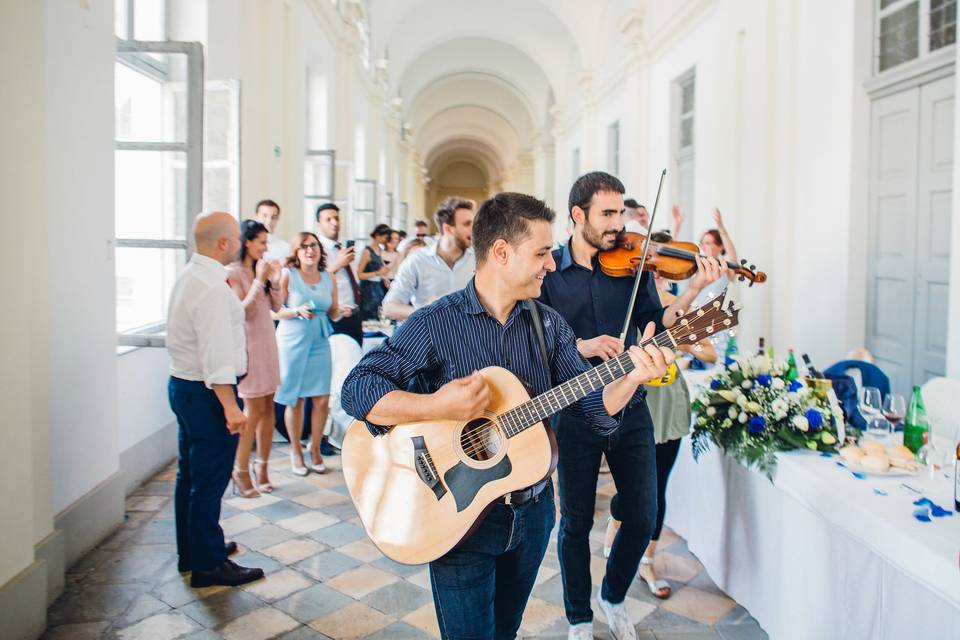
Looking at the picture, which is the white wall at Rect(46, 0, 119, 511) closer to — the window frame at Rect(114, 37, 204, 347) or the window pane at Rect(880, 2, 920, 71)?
the window frame at Rect(114, 37, 204, 347)

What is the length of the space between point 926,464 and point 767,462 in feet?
1.92

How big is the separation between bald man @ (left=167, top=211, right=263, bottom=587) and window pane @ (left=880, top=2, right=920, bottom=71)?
5.40 metres

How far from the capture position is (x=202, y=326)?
351 centimetres

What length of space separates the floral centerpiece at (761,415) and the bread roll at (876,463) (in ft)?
0.76

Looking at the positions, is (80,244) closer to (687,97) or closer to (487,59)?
(687,97)

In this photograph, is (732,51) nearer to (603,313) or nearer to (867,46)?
(867,46)

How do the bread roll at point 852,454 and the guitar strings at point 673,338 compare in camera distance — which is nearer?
the guitar strings at point 673,338

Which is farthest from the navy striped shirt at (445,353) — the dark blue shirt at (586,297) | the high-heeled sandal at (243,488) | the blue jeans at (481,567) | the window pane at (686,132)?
the window pane at (686,132)

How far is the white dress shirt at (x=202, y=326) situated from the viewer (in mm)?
3502

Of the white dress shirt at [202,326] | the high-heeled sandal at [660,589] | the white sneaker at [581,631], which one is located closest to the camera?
the white sneaker at [581,631]

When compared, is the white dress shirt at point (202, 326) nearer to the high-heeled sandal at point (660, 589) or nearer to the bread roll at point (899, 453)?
the high-heeled sandal at point (660, 589)

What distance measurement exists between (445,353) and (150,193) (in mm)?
4966

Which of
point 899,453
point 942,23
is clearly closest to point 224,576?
point 899,453

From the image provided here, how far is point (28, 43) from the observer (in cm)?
309
